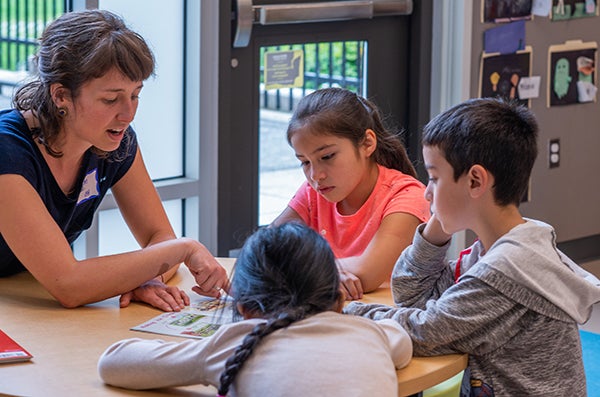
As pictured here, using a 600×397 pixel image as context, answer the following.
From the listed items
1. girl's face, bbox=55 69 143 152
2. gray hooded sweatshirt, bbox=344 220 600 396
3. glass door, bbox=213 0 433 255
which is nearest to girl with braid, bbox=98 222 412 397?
gray hooded sweatshirt, bbox=344 220 600 396

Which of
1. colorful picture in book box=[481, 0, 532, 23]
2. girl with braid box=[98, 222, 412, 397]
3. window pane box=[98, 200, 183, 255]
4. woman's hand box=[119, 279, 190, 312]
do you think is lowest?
window pane box=[98, 200, 183, 255]

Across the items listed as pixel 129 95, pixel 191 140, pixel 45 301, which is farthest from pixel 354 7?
pixel 45 301

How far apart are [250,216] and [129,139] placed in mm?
1530

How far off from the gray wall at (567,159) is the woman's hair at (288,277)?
8.95 ft

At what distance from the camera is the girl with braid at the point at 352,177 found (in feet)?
7.02

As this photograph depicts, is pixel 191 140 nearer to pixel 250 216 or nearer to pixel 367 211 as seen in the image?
pixel 250 216

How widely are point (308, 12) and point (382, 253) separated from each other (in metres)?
1.72

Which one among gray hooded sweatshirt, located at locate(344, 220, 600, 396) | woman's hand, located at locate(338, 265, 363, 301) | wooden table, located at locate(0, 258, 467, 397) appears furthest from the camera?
woman's hand, located at locate(338, 265, 363, 301)

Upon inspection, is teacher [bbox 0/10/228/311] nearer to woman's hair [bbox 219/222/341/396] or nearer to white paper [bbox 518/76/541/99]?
woman's hair [bbox 219/222/341/396]

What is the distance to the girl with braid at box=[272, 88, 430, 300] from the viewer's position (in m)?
2.14

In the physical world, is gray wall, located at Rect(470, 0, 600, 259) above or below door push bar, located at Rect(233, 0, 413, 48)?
below

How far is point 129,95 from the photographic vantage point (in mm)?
1942

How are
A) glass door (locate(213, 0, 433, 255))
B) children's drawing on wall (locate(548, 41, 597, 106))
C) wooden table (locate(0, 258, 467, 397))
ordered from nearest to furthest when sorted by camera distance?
wooden table (locate(0, 258, 467, 397))
glass door (locate(213, 0, 433, 255))
children's drawing on wall (locate(548, 41, 597, 106))

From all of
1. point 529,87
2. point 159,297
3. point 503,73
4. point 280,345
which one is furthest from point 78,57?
point 529,87
